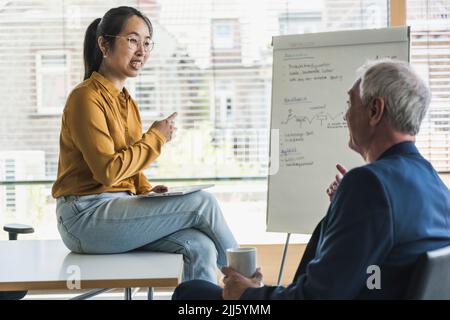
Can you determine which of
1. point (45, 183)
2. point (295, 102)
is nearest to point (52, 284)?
point (295, 102)

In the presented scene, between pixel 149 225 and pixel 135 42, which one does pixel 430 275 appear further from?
pixel 135 42

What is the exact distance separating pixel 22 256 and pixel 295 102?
1435mm

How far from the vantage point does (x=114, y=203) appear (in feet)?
7.76

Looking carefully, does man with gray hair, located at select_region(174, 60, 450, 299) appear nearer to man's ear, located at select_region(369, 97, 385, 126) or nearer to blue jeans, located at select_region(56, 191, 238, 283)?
man's ear, located at select_region(369, 97, 385, 126)

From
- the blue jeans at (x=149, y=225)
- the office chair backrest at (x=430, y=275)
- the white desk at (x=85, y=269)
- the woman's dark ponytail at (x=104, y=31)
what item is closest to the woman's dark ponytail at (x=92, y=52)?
the woman's dark ponytail at (x=104, y=31)

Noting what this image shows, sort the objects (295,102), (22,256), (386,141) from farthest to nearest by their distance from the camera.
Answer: (295,102) → (22,256) → (386,141)

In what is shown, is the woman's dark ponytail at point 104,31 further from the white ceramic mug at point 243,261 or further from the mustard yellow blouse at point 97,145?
the white ceramic mug at point 243,261

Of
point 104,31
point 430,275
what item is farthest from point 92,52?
point 430,275

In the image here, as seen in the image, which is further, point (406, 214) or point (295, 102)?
point (295, 102)

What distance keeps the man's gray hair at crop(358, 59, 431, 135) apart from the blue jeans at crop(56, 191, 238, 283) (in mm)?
923

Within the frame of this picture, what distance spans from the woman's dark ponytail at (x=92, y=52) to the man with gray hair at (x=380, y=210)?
1250 millimetres

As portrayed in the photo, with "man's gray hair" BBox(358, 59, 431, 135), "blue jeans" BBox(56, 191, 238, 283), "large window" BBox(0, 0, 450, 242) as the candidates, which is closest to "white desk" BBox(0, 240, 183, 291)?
"blue jeans" BBox(56, 191, 238, 283)

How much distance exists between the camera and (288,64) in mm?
3217
